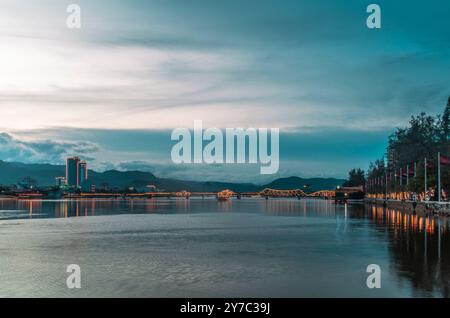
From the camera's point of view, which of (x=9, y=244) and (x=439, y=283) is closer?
(x=439, y=283)

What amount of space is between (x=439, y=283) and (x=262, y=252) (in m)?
14.7

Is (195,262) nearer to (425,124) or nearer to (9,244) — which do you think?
(9,244)

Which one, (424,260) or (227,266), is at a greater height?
(424,260)

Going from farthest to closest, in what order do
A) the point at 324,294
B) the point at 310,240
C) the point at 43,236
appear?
the point at 43,236 → the point at 310,240 → the point at 324,294

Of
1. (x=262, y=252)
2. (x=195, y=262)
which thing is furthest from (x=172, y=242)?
(x=195, y=262)

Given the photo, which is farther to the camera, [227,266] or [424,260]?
[424,260]

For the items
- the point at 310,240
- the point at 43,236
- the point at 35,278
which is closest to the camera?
the point at 35,278

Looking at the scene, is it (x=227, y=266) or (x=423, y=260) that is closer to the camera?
(x=227, y=266)

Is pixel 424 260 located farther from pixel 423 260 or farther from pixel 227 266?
pixel 227 266

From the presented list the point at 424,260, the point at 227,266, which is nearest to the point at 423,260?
the point at 424,260

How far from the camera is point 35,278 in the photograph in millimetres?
24922

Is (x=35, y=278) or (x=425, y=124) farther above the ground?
(x=425, y=124)

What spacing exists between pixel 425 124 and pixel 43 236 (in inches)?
5673
